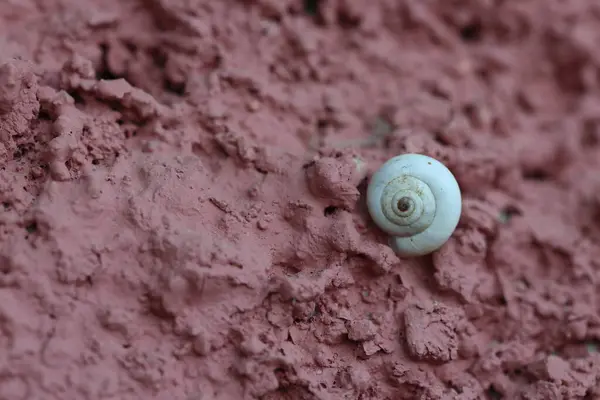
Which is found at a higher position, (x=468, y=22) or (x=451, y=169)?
(x=468, y=22)

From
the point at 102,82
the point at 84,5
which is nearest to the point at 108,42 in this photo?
the point at 84,5

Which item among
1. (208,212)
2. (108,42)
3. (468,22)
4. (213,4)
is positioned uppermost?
(468,22)

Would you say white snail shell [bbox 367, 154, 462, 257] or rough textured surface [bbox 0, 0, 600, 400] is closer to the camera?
rough textured surface [bbox 0, 0, 600, 400]

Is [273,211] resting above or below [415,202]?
below

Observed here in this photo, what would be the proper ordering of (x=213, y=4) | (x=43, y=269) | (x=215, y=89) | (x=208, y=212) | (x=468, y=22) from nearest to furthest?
(x=43, y=269), (x=208, y=212), (x=215, y=89), (x=213, y=4), (x=468, y=22)

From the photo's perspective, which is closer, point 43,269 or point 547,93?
point 43,269

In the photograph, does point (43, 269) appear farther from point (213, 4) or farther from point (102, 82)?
point (213, 4)
